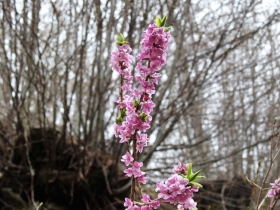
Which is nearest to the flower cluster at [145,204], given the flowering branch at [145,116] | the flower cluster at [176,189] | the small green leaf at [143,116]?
the flowering branch at [145,116]

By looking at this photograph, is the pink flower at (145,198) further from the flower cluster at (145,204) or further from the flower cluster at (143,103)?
the flower cluster at (143,103)

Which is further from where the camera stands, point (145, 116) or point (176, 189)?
point (145, 116)

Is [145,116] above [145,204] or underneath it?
above

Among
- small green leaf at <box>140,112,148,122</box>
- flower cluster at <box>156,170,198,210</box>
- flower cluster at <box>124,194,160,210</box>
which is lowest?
flower cluster at <box>124,194,160,210</box>

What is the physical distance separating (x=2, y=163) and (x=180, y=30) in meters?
3.08

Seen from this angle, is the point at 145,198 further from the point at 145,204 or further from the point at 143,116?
the point at 143,116

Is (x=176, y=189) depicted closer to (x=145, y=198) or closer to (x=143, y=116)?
(x=145, y=198)

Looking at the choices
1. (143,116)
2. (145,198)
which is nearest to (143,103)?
(143,116)

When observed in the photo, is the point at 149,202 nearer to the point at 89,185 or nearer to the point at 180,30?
the point at 89,185

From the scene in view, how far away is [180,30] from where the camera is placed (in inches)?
223

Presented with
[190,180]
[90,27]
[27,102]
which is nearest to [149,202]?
[190,180]

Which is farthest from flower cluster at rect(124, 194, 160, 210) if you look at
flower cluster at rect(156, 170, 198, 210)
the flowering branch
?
flower cluster at rect(156, 170, 198, 210)

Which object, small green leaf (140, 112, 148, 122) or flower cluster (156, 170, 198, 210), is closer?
flower cluster (156, 170, 198, 210)

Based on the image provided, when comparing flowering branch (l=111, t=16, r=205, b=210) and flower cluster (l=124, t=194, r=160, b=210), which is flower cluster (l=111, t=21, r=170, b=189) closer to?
flowering branch (l=111, t=16, r=205, b=210)
